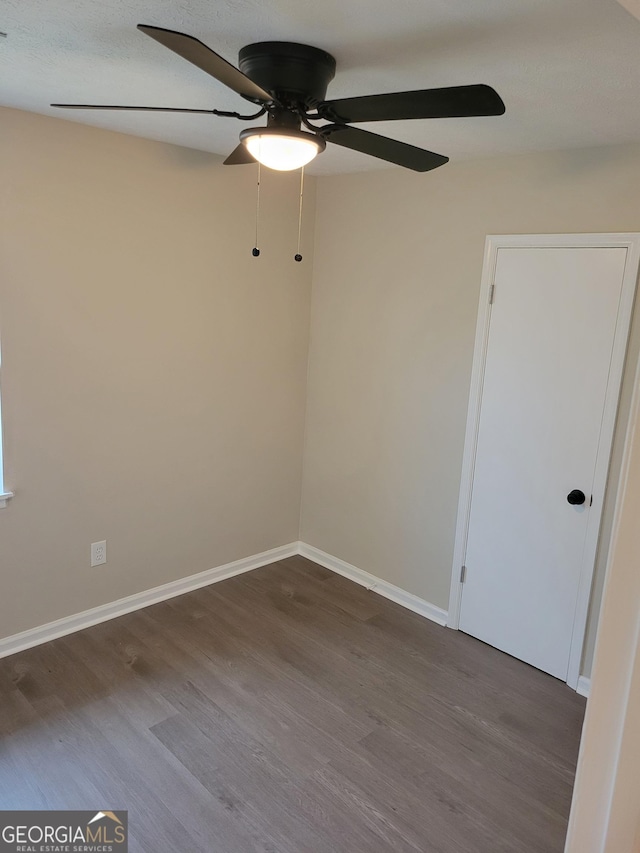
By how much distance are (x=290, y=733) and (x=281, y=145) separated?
2.21 m

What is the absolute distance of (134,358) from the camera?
10.4 ft

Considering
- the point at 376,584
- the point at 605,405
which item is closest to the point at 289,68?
the point at 605,405

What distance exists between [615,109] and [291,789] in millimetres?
2664

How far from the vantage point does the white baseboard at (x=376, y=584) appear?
11.6ft

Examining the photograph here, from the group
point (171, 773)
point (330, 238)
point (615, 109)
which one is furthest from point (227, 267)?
point (171, 773)

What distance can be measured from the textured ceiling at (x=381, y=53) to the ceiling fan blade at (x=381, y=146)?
0.21 m

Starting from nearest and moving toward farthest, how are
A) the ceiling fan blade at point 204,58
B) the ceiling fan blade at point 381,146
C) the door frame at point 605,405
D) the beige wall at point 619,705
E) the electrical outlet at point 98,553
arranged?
the beige wall at point 619,705, the ceiling fan blade at point 204,58, the ceiling fan blade at point 381,146, the door frame at point 605,405, the electrical outlet at point 98,553

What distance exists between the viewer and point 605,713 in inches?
22.9

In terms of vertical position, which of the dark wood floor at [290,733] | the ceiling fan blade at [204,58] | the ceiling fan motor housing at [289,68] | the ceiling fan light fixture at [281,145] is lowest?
the dark wood floor at [290,733]

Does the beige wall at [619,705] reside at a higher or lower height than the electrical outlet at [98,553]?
higher

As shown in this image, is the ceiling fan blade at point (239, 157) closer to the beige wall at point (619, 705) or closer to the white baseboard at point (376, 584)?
the beige wall at point (619, 705)

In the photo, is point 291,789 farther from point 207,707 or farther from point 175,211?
point 175,211

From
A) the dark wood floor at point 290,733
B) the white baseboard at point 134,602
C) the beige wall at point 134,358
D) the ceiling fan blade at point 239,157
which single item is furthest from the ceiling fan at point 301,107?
the white baseboard at point 134,602

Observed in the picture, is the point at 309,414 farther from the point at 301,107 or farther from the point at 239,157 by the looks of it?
the point at 301,107
